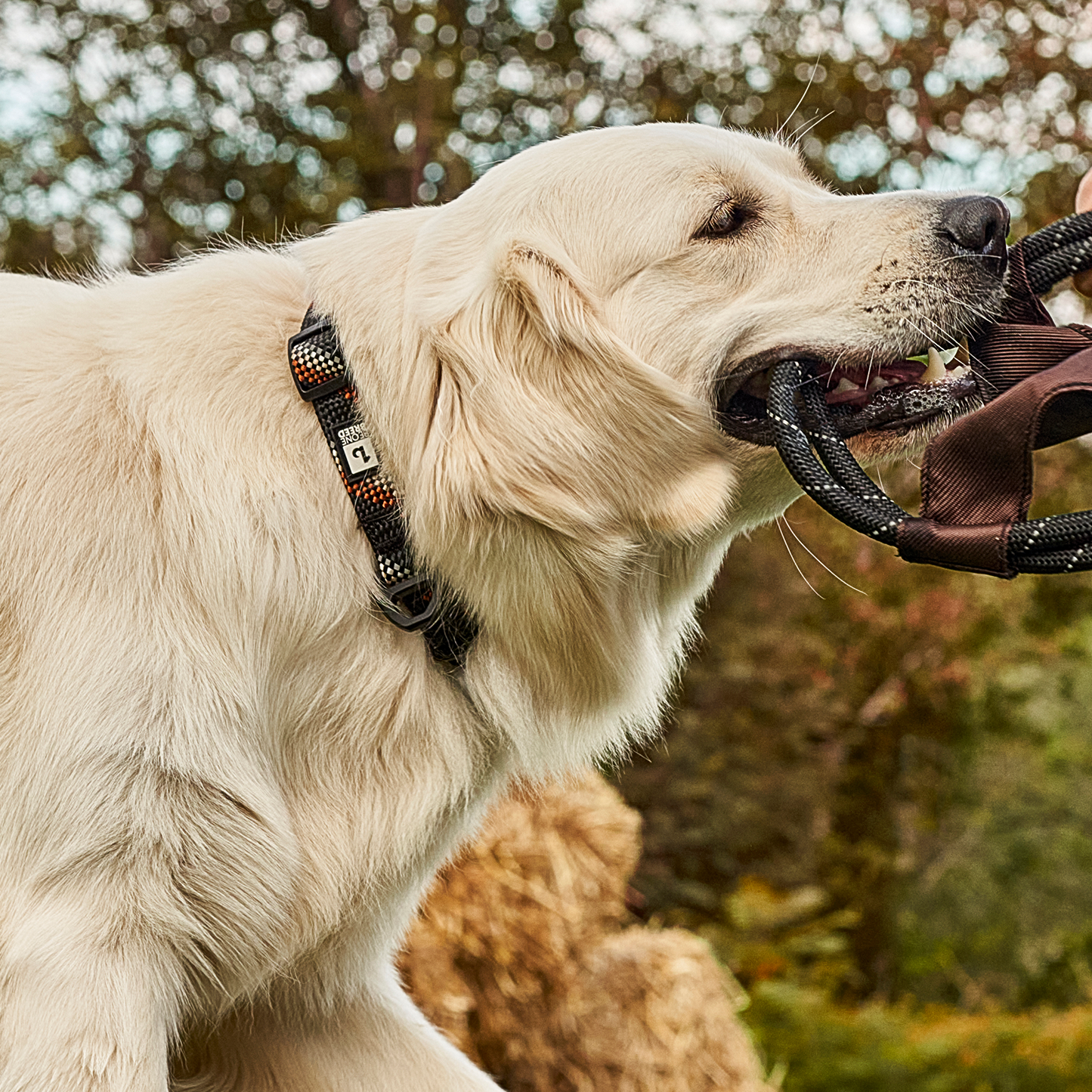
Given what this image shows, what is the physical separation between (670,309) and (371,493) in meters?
0.57

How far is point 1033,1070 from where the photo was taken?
7.59m

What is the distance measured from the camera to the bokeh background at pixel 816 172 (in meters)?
7.16

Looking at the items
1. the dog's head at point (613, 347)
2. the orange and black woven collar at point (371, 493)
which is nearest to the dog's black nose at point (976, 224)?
the dog's head at point (613, 347)

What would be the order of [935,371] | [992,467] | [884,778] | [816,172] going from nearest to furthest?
1. [992,467]
2. [935,371]
3. [816,172]
4. [884,778]

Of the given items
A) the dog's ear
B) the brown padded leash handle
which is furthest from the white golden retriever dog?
the brown padded leash handle

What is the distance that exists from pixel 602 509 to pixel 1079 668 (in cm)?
883

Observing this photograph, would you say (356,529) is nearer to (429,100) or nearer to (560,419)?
(560,419)

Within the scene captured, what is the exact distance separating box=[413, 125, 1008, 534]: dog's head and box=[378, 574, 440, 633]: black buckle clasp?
20 centimetres

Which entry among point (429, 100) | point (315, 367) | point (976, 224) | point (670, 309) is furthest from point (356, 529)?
point (429, 100)

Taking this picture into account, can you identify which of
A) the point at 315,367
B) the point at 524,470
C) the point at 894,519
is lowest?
the point at 894,519

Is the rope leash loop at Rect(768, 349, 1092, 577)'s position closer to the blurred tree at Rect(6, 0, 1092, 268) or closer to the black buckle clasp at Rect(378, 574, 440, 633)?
the black buckle clasp at Rect(378, 574, 440, 633)

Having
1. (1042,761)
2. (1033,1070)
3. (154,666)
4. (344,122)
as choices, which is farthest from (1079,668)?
(154,666)

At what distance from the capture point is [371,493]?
6.73 ft

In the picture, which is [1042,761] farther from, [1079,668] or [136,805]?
[136,805]
